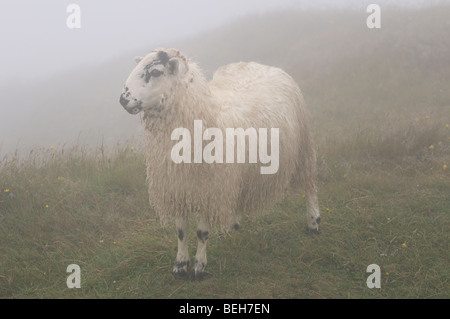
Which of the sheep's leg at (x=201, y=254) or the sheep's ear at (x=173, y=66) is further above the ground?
the sheep's ear at (x=173, y=66)

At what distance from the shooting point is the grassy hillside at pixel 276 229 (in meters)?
3.58

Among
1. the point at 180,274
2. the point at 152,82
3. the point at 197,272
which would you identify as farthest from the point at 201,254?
the point at 152,82

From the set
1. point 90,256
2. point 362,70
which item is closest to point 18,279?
point 90,256

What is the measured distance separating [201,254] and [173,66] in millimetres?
1755

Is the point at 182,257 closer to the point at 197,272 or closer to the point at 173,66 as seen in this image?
the point at 197,272

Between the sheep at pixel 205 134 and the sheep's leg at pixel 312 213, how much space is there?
11 mm

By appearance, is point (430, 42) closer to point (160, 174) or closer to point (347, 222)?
point (347, 222)

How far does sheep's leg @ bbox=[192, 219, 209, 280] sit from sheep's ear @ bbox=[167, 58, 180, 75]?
1.39 m

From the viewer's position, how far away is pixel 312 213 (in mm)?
4473

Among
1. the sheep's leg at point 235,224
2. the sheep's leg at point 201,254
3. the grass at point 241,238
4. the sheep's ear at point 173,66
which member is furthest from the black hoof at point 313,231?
the sheep's ear at point 173,66

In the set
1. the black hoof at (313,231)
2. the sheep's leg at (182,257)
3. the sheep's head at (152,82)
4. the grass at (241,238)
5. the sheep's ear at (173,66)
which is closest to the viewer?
the sheep's head at (152,82)

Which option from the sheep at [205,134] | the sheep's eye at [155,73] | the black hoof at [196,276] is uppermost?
the sheep's eye at [155,73]

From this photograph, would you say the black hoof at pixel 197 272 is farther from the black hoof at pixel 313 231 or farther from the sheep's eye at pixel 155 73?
the sheep's eye at pixel 155 73

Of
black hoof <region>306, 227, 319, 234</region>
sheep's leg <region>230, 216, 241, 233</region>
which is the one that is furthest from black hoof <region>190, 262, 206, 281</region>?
black hoof <region>306, 227, 319, 234</region>
